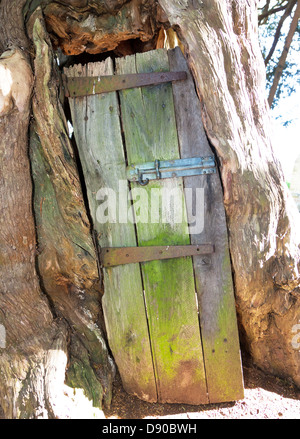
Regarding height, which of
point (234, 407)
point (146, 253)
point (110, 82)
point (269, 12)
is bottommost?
point (234, 407)

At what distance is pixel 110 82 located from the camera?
2408 mm

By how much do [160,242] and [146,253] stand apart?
11 centimetres

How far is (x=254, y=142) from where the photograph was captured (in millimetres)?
2350

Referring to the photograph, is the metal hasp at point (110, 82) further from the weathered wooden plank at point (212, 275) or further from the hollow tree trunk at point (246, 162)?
the hollow tree trunk at point (246, 162)

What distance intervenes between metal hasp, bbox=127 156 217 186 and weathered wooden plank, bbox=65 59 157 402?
11 cm

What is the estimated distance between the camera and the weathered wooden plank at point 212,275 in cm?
234

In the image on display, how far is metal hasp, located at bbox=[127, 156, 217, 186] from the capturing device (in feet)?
7.64

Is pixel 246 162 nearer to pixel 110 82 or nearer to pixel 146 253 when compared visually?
pixel 146 253

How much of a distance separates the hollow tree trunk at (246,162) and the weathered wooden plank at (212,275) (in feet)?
0.24

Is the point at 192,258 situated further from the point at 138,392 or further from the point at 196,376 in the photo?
the point at 138,392

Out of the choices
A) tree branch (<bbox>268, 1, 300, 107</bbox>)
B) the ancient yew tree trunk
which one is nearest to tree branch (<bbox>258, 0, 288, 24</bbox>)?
tree branch (<bbox>268, 1, 300, 107</bbox>)

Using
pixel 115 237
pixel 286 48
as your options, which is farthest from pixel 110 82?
pixel 286 48

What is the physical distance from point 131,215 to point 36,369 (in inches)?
40.5

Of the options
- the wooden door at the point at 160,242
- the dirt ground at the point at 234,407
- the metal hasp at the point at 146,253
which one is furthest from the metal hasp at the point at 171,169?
the dirt ground at the point at 234,407
